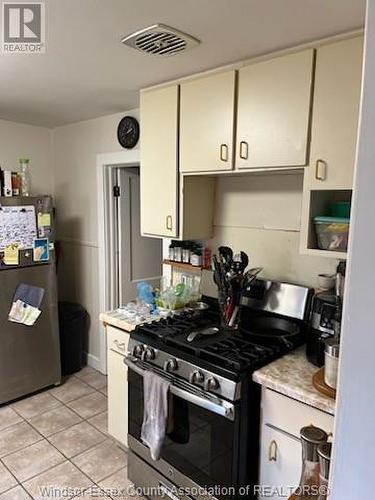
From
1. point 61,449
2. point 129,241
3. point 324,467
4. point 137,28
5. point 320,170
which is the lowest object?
point 61,449

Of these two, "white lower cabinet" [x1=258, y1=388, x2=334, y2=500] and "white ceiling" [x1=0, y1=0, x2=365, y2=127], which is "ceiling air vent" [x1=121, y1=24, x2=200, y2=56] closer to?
"white ceiling" [x1=0, y1=0, x2=365, y2=127]

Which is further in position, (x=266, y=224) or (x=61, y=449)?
(x=61, y=449)

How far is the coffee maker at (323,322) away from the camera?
153 cm

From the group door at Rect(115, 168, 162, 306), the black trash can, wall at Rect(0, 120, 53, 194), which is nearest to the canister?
door at Rect(115, 168, 162, 306)

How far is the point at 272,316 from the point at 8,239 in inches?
78.6

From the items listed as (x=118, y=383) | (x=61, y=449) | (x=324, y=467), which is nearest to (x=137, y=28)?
(x=324, y=467)

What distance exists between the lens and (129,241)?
11.1 feet

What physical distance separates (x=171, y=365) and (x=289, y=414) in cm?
57

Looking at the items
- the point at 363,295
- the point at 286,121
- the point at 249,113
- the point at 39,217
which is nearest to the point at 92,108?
the point at 39,217

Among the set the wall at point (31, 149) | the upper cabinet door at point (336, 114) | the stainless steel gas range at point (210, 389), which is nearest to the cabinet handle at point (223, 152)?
the upper cabinet door at point (336, 114)

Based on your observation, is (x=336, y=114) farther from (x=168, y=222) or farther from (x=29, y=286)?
(x=29, y=286)

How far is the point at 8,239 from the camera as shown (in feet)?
9.02

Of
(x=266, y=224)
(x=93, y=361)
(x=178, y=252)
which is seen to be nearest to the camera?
(x=266, y=224)

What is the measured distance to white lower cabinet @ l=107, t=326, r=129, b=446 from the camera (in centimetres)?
221
